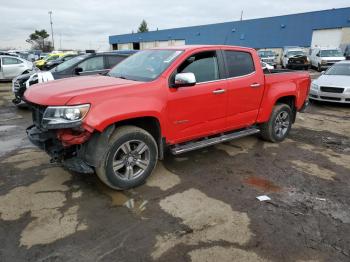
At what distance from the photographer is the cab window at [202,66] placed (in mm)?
4625

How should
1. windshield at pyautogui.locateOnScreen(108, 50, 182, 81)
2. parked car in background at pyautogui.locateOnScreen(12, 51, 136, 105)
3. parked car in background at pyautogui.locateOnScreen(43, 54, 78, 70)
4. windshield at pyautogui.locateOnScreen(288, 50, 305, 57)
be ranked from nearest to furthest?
windshield at pyautogui.locateOnScreen(108, 50, 182, 81), parked car in background at pyautogui.locateOnScreen(12, 51, 136, 105), parked car in background at pyautogui.locateOnScreen(43, 54, 78, 70), windshield at pyautogui.locateOnScreen(288, 50, 305, 57)

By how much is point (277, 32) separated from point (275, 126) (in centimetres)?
3654

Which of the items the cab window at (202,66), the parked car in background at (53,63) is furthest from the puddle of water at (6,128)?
the parked car in background at (53,63)

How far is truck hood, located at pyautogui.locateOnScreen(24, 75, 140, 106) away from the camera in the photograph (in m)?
3.71

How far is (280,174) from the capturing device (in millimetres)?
4816

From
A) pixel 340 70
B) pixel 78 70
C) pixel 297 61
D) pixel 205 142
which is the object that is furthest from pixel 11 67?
pixel 297 61

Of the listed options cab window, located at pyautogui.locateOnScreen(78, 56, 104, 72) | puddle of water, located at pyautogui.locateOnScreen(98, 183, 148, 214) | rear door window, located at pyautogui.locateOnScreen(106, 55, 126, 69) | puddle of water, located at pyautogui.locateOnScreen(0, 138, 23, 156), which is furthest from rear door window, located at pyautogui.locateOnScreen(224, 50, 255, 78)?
cab window, located at pyautogui.locateOnScreen(78, 56, 104, 72)

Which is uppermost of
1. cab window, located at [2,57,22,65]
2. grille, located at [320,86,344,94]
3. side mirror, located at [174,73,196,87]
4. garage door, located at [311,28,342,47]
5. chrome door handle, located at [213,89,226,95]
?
garage door, located at [311,28,342,47]

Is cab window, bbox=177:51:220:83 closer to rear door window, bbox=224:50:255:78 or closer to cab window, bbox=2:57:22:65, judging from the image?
rear door window, bbox=224:50:255:78

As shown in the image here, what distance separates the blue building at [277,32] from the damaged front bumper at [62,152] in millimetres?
33792

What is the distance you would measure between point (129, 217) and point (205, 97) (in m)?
2.09

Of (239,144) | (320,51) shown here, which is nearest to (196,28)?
(320,51)

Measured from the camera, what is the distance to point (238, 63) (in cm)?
535

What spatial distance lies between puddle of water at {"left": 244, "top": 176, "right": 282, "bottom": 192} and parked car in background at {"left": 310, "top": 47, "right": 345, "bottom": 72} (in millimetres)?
20777
